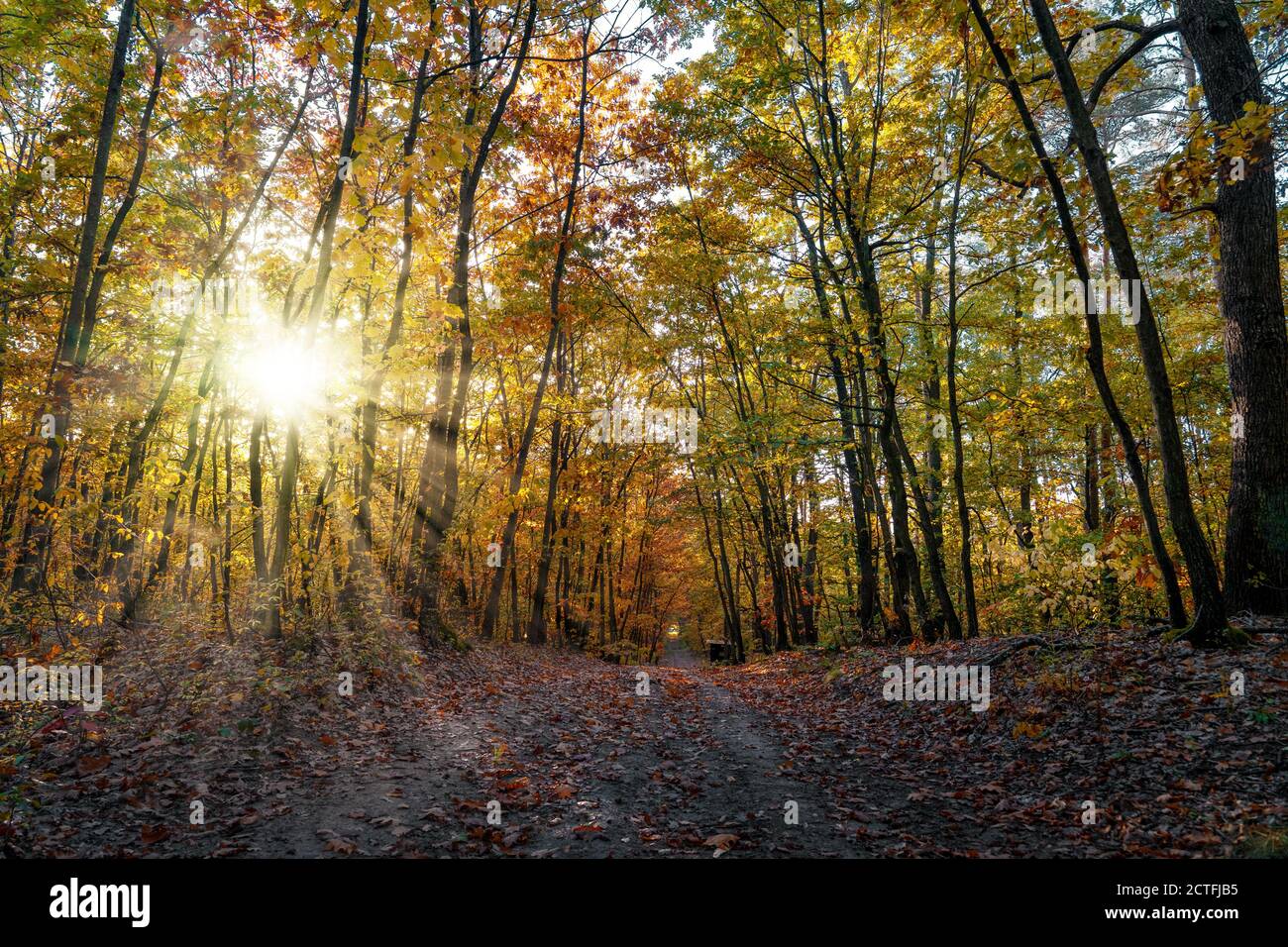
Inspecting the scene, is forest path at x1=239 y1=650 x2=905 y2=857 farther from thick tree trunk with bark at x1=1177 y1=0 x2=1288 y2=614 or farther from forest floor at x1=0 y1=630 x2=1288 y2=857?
thick tree trunk with bark at x1=1177 y1=0 x2=1288 y2=614

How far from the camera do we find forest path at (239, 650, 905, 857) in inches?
181

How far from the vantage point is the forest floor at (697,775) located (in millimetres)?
4535

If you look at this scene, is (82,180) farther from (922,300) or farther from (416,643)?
(922,300)

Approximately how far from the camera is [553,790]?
5.79 meters

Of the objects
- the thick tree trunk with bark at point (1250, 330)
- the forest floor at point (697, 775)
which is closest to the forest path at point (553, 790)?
the forest floor at point (697, 775)

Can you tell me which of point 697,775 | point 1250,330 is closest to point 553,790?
point 697,775

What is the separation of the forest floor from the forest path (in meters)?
0.03

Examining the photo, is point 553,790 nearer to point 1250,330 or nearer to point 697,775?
point 697,775

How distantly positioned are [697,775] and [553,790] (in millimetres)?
1544

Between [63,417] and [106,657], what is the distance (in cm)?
319

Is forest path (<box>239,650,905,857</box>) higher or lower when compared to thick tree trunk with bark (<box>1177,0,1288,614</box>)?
lower

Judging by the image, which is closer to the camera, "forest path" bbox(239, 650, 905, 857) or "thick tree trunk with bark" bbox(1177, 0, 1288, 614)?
"forest path" bbox(239, 650, 905, 857)

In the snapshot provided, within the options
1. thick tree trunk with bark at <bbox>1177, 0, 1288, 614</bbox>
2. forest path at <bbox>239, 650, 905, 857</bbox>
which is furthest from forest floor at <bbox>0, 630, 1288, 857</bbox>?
thick tree trunk with bark at <bbox>1177, 0, 1288, 614</bbox>

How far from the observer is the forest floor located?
454 centimetres
